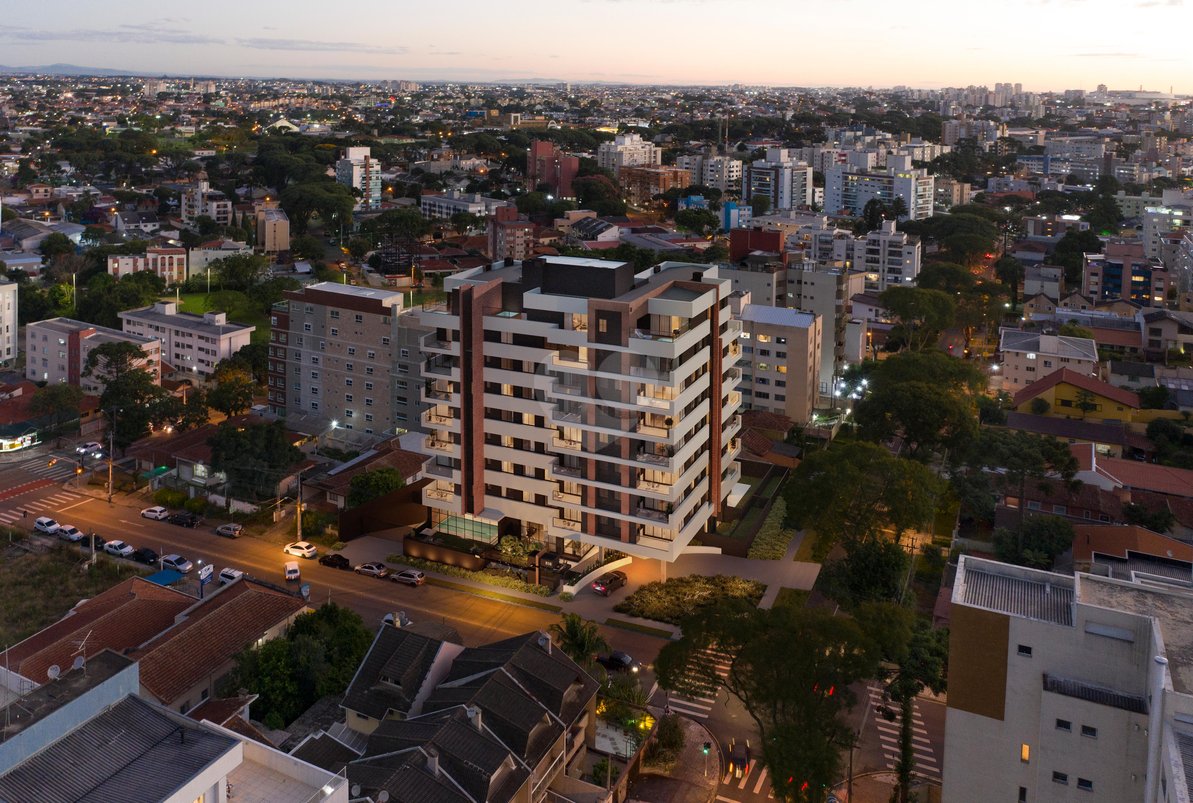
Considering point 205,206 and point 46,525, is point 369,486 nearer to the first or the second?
point 46,525

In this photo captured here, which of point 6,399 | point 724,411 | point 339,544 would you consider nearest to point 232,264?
point 6,399

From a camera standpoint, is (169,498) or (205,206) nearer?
(169,498)

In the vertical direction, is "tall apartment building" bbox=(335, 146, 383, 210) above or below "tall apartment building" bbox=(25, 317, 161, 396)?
above

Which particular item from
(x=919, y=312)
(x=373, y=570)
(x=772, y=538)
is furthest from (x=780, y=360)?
(x=373, y=570)

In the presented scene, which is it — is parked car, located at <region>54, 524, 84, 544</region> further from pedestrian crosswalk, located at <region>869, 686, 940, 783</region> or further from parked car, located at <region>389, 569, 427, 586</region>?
pedestrian crosswalk, located at <region>869, 686, 940, 783</region>

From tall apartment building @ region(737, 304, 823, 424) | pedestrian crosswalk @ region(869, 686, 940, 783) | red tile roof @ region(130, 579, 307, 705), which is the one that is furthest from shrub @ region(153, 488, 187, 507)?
pedestrian crosswalk @ region(869, 686, 940, 783)

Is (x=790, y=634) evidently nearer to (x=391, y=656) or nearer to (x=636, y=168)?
(x=391, y=656)

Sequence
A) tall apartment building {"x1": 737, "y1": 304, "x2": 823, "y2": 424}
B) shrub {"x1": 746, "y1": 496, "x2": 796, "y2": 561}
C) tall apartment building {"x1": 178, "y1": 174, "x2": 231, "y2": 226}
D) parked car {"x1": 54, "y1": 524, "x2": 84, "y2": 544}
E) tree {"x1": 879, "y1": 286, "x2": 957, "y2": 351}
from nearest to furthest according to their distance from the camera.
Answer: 1. shrub {"x1": 746, "y1": 496, "x2": 796, "y2": 561}
2. parked car {"x1": 54, "y1": 524, "x2": 84, "y2": 544}
3. tall apartment building {"x1": 737, "y1": 304, "x2": 823, "y2": 424}
4. tree {"x1": 879, "y1": 286, "x2": 957, "y2": 351}
5. tall apartment building {"x1": 178, "y1": 174, "x2": 231, "y2": 226}
